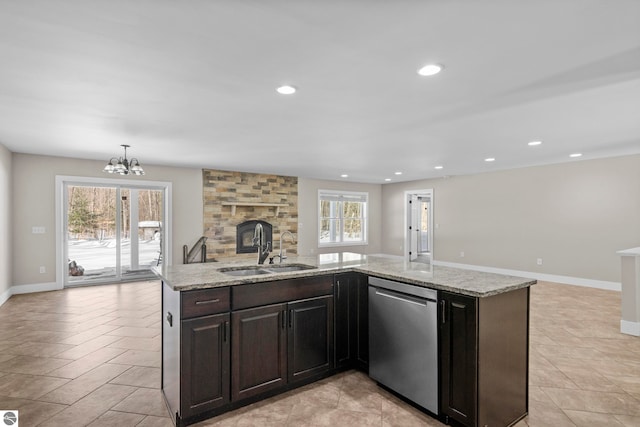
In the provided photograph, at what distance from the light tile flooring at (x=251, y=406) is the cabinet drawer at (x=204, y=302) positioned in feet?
2.33

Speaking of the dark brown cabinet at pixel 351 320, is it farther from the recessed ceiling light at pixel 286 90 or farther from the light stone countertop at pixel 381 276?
the recessed ceiling light at pixel 286 90

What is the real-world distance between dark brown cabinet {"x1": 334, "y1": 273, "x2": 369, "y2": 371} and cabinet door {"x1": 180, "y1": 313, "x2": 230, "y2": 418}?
94 centimetres

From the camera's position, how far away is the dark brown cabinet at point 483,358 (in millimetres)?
1955

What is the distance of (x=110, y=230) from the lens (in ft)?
21.1

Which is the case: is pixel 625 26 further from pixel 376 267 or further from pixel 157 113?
pixel 157 113

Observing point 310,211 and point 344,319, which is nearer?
point 344,319

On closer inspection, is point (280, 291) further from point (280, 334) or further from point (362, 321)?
point (362, 321)

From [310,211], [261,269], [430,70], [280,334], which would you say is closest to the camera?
[430,70]

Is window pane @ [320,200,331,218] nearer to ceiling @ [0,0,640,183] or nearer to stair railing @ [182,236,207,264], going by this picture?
stair railing @ [182,236,207,264]

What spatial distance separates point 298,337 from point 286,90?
1929 mm

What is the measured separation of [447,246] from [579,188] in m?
3.09

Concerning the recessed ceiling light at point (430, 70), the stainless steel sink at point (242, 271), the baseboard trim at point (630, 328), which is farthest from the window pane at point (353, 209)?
the recessed ceiling light at point (430, 70)

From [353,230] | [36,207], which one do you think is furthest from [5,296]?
[353,230]

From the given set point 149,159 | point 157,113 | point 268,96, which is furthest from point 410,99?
point 149,159
